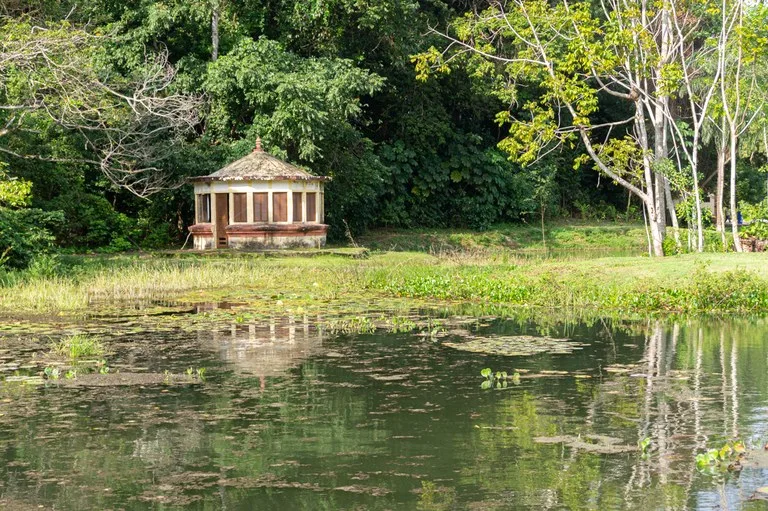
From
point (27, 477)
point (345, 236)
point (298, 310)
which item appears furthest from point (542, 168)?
point (27, 477)

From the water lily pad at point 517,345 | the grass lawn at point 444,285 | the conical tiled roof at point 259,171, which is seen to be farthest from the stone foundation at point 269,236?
the water lily pad at point 517,345

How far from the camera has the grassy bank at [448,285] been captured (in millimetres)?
20469

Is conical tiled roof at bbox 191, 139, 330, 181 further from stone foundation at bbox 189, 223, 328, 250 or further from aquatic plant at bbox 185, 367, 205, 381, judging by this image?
aquatic plant at bbox 185, 367, 205, 381

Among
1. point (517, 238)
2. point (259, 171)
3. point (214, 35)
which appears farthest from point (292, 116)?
point (517, 238)

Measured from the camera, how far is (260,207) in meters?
35.6

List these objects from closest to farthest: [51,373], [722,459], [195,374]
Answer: [722,459]
[51,373]
[195,374]

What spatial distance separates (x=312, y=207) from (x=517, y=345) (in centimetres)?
2073

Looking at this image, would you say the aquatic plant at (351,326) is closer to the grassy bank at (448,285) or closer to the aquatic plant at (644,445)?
the grassy bank at (448,285)

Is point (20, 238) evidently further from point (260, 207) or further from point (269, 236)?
point (260, 207)

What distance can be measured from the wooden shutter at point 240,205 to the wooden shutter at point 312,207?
1996mm

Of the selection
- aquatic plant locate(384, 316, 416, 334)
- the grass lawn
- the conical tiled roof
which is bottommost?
aquatic plant locate(384, 316, 416, 334)

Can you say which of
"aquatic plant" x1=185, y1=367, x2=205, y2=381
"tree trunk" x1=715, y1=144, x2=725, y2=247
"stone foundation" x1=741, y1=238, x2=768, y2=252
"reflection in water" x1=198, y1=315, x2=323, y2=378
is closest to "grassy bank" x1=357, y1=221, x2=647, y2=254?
"tree trunk" x1=715, y1=144, x2=725, y2=247

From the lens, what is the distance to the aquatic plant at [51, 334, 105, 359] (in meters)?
15.1

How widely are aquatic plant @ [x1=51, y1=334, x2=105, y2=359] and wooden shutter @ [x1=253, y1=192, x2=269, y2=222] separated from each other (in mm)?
19743
